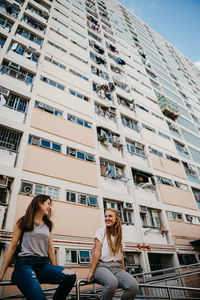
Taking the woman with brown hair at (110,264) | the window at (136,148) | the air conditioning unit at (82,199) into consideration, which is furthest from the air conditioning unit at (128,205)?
the woman with brown hair at (110,264)

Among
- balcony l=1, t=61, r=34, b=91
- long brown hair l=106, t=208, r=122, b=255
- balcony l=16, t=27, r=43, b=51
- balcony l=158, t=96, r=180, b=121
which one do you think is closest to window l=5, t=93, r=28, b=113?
balcony l=1, t=61, r=34, b=91

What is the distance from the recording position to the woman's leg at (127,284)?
2.41 meters

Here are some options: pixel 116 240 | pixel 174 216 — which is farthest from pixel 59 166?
pixel 174 216

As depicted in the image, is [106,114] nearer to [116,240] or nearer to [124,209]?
[124,209]

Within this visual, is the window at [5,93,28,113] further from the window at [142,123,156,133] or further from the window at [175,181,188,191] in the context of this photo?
the window at [175,181,188,191]

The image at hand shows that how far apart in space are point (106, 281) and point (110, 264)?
1.27 feet

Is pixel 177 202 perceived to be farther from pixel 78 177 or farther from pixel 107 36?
pixel 107 36

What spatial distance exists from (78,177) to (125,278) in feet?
26.7

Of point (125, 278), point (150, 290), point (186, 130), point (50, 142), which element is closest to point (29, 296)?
point (125, 278)

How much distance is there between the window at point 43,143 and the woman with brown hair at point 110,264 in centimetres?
802

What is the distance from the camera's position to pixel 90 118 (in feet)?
46.2

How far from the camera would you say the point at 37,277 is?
7.92ft

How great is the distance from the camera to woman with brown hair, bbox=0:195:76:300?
7.10 feet

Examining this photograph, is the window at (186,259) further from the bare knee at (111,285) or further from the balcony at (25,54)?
the balcony at (25,54)
